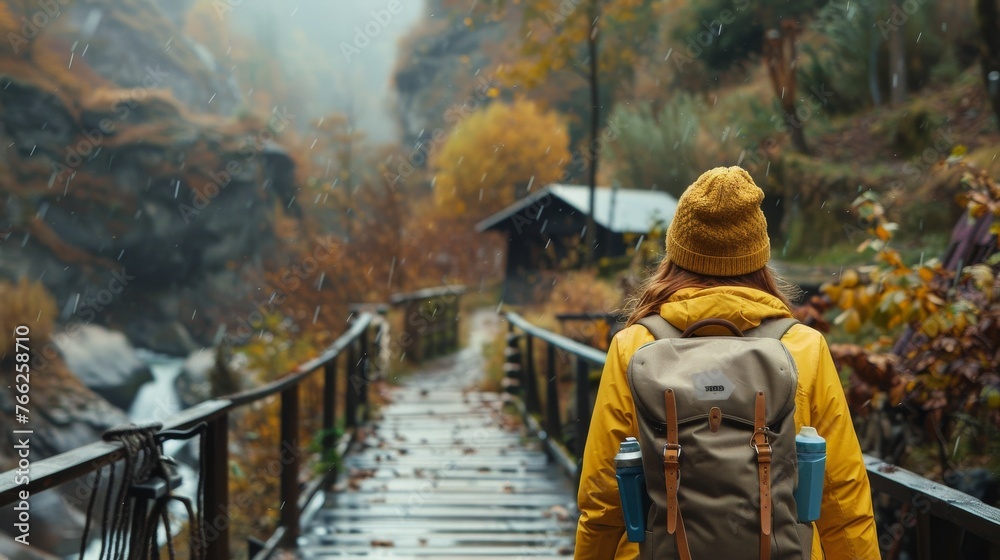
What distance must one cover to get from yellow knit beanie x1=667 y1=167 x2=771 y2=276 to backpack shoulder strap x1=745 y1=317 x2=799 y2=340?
0.15 metres

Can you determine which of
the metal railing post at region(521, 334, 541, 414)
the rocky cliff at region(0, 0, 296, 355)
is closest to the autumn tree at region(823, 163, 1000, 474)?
the metal railing post at region(521, 334, 541, 414)

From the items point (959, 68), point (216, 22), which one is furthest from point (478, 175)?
point (216, 22)

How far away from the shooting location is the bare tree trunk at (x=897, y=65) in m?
19.6

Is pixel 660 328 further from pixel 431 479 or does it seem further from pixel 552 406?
pixel 552 406

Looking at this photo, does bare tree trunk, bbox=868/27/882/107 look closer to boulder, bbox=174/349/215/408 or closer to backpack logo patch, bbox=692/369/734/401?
backpack logo patch, bbox=692/369/734/401

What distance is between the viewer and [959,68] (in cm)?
1902

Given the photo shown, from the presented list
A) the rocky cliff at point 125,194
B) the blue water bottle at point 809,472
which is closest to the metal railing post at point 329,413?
the blue water bottle at point 809,472

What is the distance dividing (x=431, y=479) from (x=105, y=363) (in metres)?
31.0

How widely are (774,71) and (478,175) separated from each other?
682 inches

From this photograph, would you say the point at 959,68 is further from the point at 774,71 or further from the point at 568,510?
the point at 568,510

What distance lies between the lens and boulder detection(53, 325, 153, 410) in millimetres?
31734

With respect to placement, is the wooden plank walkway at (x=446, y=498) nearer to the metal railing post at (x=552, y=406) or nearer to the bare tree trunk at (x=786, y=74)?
the metal railing post at (x=552, y=406)

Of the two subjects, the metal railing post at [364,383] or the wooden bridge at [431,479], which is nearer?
the wooden bridge at [431,479]

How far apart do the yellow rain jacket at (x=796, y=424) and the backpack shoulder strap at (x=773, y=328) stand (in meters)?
0.01
